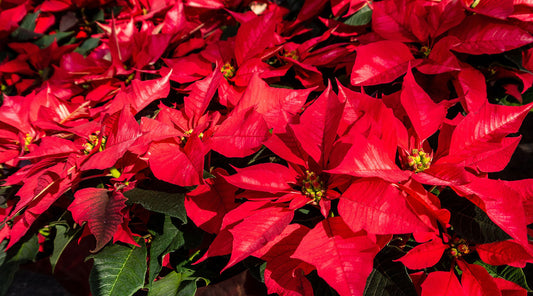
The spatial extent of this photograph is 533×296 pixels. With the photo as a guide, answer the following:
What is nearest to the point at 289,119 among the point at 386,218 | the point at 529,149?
the point at 386,218

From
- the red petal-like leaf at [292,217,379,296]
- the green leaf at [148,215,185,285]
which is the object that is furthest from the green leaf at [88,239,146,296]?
the red petal-like leaf at [292,217,379,296]

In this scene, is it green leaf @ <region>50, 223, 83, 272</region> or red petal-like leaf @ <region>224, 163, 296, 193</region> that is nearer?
red petal-like leaf @ <region>224, 163, 296, 193</region>

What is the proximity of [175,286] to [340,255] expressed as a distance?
10.1 inches

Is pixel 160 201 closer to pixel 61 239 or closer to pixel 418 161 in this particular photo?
pixel 61 239

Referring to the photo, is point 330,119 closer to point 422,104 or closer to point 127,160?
point 422,104

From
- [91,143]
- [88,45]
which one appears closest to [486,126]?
[91,143]

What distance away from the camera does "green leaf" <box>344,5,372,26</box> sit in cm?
69

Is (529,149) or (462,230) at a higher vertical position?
(462,230)

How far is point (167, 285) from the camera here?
53cm

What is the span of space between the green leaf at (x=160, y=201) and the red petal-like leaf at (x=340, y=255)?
14cm

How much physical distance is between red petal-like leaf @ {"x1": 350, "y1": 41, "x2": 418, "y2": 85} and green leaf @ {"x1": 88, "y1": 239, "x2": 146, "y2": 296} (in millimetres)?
381

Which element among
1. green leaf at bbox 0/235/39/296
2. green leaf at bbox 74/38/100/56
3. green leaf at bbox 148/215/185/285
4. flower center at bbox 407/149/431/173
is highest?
flower center at bbox 407/149/431/173

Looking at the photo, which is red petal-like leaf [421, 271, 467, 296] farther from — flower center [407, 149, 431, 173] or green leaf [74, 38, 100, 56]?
green leaf [74, 38, 100, 56]

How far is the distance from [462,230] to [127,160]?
0.42m
